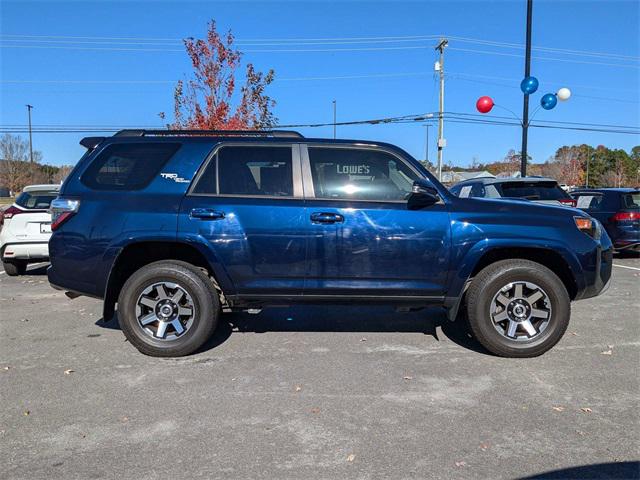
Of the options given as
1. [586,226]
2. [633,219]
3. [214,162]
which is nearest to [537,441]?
[586,226]

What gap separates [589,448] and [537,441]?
29 centimetres

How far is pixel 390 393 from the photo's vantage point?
372 cm

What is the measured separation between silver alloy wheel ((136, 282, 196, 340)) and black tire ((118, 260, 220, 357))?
3 centimetres

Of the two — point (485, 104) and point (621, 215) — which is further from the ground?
point (485, 104)

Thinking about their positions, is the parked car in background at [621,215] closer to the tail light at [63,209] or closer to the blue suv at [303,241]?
the blue suv at [303,241]

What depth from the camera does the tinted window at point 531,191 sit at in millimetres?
9641

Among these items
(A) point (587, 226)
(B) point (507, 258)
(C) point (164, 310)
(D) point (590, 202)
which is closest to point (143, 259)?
(C) point (164, 310)

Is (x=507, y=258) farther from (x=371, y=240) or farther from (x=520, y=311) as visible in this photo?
(x=371, y=240)

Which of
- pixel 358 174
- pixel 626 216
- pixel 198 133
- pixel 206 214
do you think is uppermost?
pixel 198 133

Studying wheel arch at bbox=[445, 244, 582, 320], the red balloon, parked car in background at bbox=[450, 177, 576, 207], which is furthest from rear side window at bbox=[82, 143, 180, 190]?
the red balloon

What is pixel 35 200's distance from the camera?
8.68m

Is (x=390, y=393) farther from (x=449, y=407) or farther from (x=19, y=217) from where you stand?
(x=19, y=217)

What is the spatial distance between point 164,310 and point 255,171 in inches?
59.7

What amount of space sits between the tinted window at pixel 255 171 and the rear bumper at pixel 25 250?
5.41 meters
